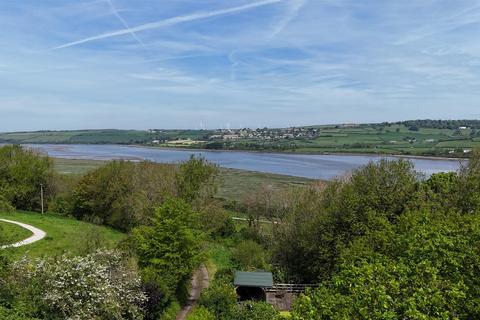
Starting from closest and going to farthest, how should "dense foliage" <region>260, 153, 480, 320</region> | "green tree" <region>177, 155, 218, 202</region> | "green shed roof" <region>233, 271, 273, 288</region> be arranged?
"dense foliage" <region>260, 153, 480, 320</region> → "green shed roof" <region>233, 271, 273, 288</region> → "green tree" <region>177, 155, 218, 202</region>

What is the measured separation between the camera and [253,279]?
94.9 feet

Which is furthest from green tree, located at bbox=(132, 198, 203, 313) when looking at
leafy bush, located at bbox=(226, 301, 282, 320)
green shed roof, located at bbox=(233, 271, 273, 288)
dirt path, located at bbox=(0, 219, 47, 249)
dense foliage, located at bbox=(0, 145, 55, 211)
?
dense foliage, located at bbox=(0, 145, 55, 211)

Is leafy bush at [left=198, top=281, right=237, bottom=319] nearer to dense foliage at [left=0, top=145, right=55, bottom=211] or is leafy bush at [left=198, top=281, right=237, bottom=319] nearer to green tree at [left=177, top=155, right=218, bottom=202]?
green tree at [left=177, top=155, right=218, bottom=202]

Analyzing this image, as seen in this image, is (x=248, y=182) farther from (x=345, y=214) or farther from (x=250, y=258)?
(x=345, y=214)

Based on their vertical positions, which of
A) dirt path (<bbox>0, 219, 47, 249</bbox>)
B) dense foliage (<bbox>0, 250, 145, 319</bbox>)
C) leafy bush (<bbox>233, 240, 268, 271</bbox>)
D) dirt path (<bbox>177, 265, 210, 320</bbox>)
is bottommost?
dirt path (<bbox>177, 265, 210, 320</bbox>)

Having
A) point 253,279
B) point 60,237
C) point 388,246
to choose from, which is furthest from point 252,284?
point 60,237

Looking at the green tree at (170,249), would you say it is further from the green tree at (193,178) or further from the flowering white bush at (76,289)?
the green tree at (193,178)

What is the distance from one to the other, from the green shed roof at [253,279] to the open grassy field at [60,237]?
898cm

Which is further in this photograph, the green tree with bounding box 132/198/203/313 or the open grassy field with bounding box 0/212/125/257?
the open grassy field with bounding box 0/212/125/257

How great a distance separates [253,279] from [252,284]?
2.27ft

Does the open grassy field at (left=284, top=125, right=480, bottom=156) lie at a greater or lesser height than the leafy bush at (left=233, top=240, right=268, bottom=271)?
greater

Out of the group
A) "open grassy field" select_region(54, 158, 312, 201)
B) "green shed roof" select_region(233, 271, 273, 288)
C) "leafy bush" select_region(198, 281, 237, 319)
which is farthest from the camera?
"open grassy field" select_region(54, 158, 312, 201)

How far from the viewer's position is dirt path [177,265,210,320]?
2661 centimetres

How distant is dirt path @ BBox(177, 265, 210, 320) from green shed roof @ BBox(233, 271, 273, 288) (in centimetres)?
320
